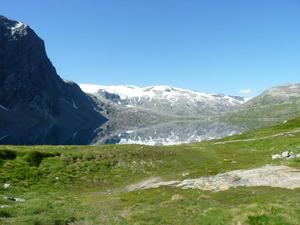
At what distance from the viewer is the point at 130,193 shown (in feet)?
168

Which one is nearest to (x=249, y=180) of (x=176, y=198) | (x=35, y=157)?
(x=176, y=198)

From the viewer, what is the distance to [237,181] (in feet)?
160

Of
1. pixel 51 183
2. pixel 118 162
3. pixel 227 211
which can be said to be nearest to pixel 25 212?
pixel 227 211

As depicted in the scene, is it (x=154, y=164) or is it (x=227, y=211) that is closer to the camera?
A: (x=227, y=211)

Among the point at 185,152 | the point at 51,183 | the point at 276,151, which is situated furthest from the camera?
the point at 185,152

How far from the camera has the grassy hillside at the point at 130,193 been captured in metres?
32.5

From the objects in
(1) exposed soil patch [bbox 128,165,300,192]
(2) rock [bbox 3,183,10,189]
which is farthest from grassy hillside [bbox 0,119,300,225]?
(1) exposed soil patch [bbox 128,165,300,192]

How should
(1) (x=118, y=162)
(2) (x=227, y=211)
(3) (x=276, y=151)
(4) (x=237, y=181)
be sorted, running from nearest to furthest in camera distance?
(2) (x=227, y=211), (4) (x=237, y=181), (1) (x=118, y=162), (3) (x=276, y=151)

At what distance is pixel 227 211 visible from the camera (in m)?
32.0

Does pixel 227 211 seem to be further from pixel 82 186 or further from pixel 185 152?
pixel 185 152

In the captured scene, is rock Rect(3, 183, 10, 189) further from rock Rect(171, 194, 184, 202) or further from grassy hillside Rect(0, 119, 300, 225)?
rock Rect(171, 194, 184, 202)

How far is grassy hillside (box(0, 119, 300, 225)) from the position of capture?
32531mm

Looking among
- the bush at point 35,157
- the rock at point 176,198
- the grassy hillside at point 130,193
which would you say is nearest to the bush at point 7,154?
the grassy hillside at point 130,193

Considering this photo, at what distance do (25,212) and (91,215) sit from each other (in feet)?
18.1
